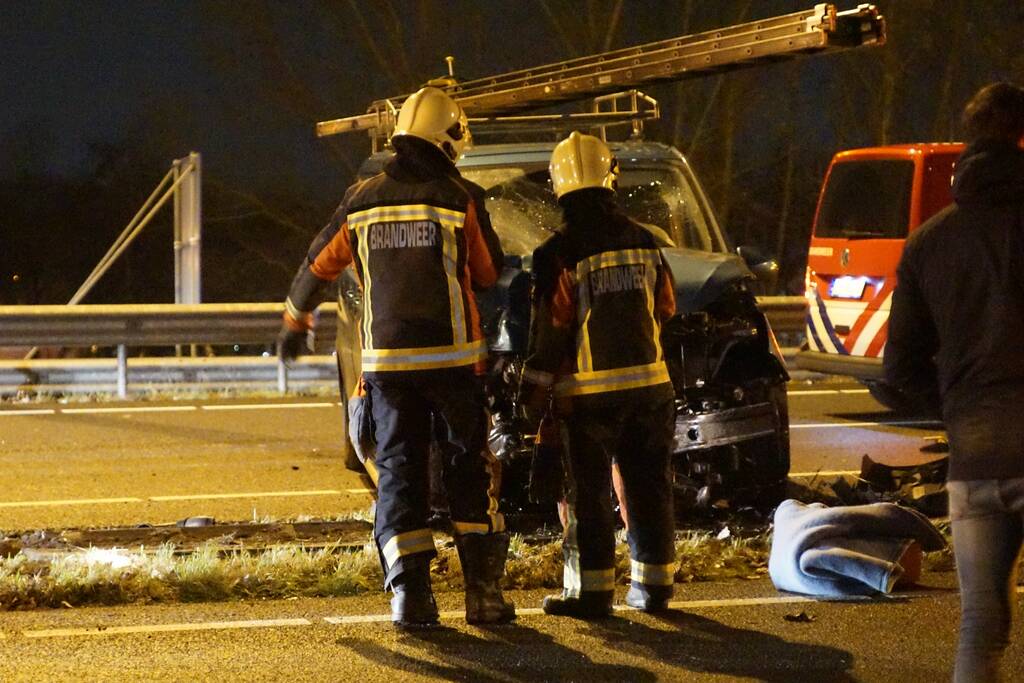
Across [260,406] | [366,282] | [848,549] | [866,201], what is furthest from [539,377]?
[866,201]

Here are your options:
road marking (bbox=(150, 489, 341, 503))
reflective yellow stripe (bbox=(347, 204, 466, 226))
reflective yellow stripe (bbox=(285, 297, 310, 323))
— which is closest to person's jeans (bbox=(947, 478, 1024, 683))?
reflective yellow stripe (bbox=(347, 204, 466, 226))

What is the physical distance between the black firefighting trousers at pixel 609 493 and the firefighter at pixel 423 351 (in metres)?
0.29

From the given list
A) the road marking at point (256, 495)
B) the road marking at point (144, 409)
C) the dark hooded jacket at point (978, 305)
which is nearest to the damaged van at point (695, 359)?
the road marking at point (256, 495)

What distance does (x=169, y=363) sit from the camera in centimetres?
1270

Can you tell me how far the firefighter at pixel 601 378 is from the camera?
216 inches

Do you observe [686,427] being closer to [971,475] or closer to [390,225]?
[390,225]

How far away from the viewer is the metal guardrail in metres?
12.5

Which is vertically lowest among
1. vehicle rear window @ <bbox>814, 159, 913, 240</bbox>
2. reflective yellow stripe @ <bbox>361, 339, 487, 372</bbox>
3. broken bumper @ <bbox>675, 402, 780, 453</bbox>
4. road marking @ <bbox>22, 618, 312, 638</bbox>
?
road marking @ <bbox>22, 618, 312, 638</bbox>

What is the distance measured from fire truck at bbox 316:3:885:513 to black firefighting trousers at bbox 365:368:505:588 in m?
1.55

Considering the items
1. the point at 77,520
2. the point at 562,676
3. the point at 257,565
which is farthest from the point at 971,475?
the point at 77,520

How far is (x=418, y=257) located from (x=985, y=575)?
7.94ft

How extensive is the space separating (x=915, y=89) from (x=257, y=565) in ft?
58.8

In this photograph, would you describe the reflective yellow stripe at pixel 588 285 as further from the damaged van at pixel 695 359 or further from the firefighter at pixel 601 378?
the damaged van at pixel 695 359

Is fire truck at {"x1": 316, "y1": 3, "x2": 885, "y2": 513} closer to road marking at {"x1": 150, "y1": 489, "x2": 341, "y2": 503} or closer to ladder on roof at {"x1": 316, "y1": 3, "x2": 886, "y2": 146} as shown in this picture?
ladder on roof at {"x1": 316, "y1": 3, "x2": 886, "y2": 146}
